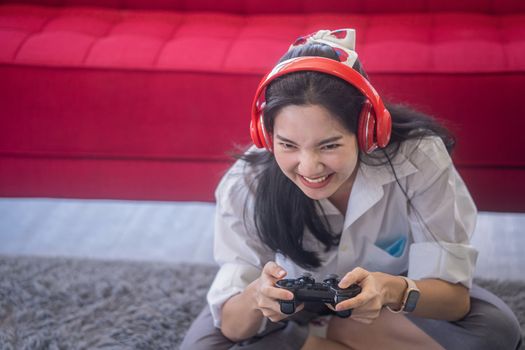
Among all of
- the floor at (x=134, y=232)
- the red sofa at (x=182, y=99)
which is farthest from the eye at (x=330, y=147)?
the floor at (x=134, y=232)

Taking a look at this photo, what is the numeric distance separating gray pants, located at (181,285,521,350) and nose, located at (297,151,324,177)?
38cm

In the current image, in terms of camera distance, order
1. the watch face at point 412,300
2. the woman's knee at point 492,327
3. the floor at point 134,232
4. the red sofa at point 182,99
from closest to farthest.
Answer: the watch face at point 412,300, the woman's knee at point 492,327, the red sofa at point 182,99, the floor at point 134,232

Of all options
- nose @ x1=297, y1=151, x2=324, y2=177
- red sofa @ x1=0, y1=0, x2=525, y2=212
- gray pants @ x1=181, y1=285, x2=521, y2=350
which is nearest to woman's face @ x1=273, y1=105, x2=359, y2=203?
nose @ x1=297, y1=151, x2=324, y2=177

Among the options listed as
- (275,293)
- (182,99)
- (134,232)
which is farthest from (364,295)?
(134,232)

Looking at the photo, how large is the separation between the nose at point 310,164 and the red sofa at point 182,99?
1.95 feet

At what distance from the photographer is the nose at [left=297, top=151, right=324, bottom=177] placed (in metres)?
1.14

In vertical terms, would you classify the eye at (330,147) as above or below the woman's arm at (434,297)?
above

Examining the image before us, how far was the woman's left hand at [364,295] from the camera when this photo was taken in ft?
3.68

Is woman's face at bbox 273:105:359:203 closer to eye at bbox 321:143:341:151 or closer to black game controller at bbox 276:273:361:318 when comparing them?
eye at bbox 321:143:341:151

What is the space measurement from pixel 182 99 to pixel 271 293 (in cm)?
71

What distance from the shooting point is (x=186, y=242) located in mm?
1987

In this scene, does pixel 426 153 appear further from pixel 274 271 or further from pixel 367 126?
pixel 274 271

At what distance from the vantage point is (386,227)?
1357 millimetres

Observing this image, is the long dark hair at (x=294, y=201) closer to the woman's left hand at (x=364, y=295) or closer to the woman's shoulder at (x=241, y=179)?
the woman's shoulder at (x=241, y=179)
